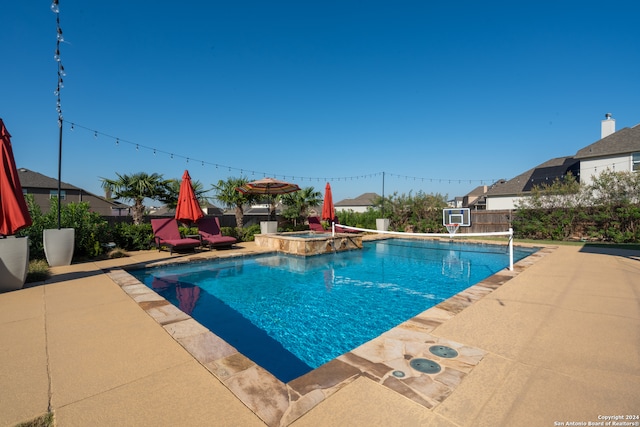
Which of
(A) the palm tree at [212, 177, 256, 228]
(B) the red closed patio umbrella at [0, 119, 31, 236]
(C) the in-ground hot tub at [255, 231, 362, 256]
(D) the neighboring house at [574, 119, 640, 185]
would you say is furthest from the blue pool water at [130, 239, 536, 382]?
(D) the neighboring house at [574, 119, 640, 185]

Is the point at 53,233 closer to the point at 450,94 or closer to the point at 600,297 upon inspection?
the point at 600,297

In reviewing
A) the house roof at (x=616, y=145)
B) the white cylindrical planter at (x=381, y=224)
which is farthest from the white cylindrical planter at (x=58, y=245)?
the house roof at (x=616, y=145)

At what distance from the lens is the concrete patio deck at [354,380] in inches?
68.4

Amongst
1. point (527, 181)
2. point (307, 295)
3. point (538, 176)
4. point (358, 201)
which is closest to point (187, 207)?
point (307, 295)

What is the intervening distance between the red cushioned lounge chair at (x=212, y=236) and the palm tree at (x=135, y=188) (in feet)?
18.7

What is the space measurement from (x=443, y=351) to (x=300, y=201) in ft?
49.3

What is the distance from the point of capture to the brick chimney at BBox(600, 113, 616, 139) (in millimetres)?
18734

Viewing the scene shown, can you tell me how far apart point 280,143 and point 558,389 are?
65.0ft

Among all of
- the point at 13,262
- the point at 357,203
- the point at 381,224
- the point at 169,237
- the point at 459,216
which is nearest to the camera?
the point at 13,262

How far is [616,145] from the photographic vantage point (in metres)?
16.1

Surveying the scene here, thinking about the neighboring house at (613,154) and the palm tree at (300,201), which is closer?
the neighboring house at (613,154)

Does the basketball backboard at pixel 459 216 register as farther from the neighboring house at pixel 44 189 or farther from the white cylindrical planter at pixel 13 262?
the neighboring house at pixel 44 189

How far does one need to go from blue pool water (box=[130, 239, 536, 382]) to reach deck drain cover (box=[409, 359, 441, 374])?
1.28 m

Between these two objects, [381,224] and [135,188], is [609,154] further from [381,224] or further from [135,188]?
[135,188]
